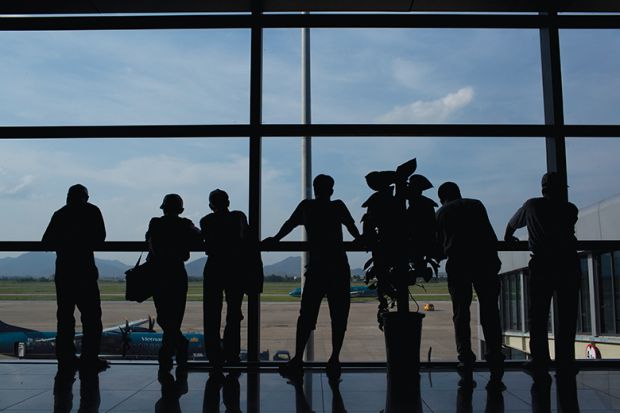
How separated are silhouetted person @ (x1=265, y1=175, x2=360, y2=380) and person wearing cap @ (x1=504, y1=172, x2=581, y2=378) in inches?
49.4

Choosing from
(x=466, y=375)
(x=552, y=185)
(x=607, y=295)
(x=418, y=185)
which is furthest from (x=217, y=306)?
(x=607, y=295)

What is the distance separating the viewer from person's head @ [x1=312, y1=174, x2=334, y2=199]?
134 inches

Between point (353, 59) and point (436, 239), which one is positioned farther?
point (353, 59)

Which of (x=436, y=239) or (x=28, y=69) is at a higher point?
(x=28, y=69)

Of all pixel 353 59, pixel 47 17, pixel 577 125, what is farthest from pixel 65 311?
pixel 577 125

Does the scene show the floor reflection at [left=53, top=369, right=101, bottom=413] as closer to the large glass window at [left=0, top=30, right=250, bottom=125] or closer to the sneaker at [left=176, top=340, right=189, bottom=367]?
the sneaker at [left=176, top=340, right=189, bottom=367]

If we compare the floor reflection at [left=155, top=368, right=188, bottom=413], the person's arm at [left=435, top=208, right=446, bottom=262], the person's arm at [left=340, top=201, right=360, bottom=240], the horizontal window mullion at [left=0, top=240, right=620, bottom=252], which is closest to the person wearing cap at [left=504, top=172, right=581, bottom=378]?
the horizontal window mullion at [left=0, top=240, right=620, bottom=252]

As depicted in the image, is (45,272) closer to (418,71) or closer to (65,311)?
(65,311)

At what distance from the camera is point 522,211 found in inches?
139

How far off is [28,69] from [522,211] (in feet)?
13.5

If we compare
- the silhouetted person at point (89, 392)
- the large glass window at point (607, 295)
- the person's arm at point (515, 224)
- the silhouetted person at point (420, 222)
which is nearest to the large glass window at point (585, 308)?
the large glass window at point (607, 295)

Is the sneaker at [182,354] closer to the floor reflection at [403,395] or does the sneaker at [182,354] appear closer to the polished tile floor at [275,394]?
the polished tile floor at [275,394]

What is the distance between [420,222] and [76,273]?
7.89ft

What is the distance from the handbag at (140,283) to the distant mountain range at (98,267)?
8 cm
